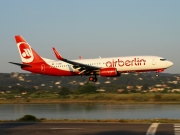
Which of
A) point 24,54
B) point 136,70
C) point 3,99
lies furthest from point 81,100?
point 136,70

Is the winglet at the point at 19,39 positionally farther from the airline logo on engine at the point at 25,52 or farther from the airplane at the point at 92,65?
the airplane at the point at 92,65

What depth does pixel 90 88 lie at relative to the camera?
440ft

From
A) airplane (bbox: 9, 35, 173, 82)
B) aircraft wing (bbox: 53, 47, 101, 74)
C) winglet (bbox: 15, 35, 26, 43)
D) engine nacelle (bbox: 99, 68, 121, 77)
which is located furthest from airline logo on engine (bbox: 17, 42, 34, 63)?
engine nacelle (bbox: 99, 68, 121, 77)

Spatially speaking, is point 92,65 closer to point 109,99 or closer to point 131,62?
point 131,62

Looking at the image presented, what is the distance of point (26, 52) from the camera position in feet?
207

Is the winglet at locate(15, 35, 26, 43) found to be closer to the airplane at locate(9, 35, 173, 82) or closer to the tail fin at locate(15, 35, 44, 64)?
the tail fin at locate(15, 35, 44, 64)

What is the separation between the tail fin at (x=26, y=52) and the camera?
6175 cm

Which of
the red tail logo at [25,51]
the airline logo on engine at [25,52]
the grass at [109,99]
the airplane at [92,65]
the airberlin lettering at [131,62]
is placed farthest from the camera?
the grass at [109,99]

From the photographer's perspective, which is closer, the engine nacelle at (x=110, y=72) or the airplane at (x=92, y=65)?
the engine nacelle at (x=110, y=72)

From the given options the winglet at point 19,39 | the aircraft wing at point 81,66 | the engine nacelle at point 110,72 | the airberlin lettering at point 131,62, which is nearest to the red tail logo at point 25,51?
the winglet at point 19,39

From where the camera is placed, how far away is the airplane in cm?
5456

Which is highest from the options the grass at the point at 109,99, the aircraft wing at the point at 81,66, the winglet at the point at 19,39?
the winglet at the point at 19,39

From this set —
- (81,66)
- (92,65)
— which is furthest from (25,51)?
(92,65)

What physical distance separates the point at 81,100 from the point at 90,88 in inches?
631
